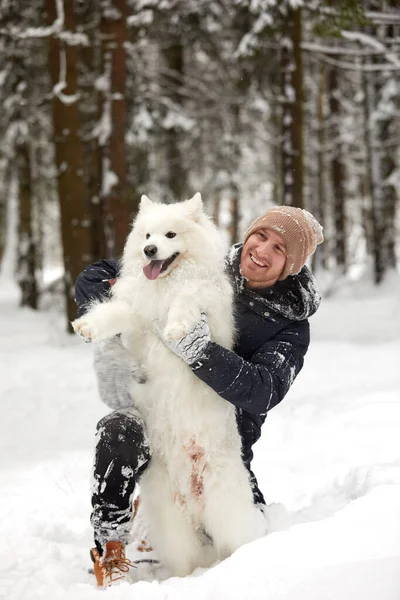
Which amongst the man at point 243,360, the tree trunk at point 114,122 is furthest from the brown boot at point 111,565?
the tree trunk at point 114,122

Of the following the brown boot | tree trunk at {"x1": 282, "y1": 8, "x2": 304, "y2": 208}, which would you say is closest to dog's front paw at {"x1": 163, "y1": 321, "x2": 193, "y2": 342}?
the brown boot

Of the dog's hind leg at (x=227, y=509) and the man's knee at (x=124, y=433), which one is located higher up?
the man's knee at (x=124, y=433)

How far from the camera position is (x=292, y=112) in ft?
30.7

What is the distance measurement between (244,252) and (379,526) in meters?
1.36

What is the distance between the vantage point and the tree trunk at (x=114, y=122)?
8508mm

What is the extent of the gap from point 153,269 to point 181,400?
62 centimetres

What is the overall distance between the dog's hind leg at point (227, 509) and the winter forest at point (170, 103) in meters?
6.29

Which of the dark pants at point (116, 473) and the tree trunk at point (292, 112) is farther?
the tree trunk at point (292, 112)

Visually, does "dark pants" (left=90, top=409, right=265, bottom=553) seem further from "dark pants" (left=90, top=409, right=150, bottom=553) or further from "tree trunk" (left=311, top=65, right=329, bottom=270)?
"tree trunk" (left=311, top=65, right=329, bottom=270)

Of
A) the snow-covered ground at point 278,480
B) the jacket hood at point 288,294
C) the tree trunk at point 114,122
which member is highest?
the tree trunk at point 114,122

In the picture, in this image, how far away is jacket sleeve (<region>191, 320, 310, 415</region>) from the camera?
2.40 meters

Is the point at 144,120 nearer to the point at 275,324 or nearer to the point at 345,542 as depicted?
the point at 275,324

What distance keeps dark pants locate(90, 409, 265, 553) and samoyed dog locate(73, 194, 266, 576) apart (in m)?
0.12

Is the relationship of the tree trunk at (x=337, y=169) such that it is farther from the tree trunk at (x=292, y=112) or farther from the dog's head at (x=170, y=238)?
the dog's head at (x=170, y=238)
